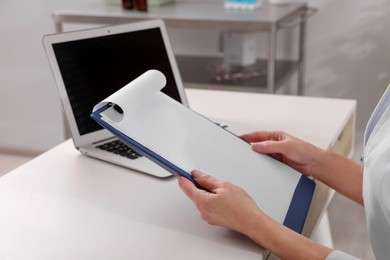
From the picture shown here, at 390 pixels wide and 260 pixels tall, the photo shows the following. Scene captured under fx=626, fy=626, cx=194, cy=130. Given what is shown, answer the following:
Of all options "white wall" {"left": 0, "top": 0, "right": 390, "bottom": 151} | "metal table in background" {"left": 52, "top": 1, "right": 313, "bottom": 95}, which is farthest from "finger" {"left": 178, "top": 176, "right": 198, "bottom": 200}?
"white wall" {"left": 0, "top": 0, "right": 390, "bottom": 151}

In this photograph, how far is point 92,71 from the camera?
152 cm

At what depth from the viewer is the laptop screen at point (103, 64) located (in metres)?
1.48

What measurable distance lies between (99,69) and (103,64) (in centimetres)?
2

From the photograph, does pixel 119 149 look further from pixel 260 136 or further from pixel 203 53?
pixel 203 53

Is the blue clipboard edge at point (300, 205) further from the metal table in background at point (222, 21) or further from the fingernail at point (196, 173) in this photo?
the metal table in background at point (222, 21)

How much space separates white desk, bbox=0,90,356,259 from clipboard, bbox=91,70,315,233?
10 cm

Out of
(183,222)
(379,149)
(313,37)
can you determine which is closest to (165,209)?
(183,222)

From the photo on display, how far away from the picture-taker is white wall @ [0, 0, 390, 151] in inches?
120

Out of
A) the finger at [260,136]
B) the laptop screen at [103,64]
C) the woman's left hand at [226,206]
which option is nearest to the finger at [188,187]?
the woman's left hand at [226,206]

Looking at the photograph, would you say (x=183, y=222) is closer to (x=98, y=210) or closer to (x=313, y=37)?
(x=98, y=210)

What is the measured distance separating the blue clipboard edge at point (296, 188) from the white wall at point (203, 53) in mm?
1952

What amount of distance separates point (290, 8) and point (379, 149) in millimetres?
1921

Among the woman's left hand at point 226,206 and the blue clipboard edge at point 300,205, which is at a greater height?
the woman's left hand at point 226,206

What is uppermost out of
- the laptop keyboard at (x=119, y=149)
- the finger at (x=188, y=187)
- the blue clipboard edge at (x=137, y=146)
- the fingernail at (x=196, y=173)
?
the blue clipboard edge at (x=137, y=146)
